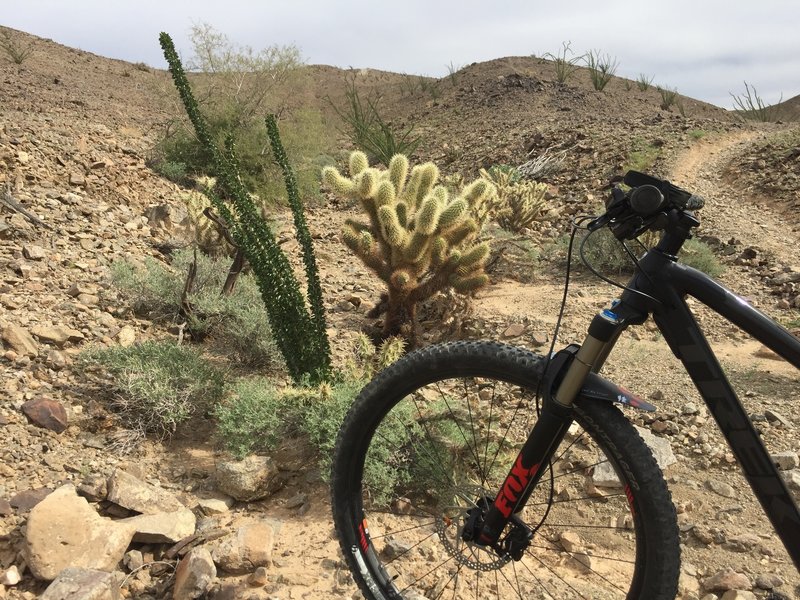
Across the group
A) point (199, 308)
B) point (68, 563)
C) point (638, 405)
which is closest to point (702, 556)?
point (638, 405)

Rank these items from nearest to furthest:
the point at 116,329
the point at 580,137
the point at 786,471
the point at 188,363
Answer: the point at 786,471 → the point at 188,363 → the point at 116,329 → the point at 580,137

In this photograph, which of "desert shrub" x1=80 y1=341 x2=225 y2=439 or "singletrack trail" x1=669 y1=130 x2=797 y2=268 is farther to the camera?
"singletrack trail" x1=669 y1=130 x2=797 y2=268

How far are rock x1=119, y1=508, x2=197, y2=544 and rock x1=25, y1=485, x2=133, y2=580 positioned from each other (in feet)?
0.18

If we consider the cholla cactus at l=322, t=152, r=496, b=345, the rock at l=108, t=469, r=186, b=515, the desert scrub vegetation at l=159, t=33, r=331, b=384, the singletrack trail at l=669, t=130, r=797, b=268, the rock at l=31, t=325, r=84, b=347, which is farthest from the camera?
the singletrack trail at l=669, t=130, r=797, b=268

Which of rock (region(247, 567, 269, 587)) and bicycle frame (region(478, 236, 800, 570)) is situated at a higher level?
bicycle frame (region(478, 236, 800, 570))

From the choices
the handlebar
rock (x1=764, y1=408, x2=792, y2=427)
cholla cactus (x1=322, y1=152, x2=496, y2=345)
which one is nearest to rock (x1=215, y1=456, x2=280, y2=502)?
cholla cactus (x1=322, y1=152, x2=496, y2=345)

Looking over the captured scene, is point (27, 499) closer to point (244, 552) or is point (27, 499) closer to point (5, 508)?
point (5, 508)

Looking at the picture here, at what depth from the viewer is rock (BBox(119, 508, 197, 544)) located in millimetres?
2631

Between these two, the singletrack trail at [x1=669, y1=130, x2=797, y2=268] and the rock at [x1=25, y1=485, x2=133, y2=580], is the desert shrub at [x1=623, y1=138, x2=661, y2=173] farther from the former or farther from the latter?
the rock at [x1=25, y1=485, x2=133, y2=580]

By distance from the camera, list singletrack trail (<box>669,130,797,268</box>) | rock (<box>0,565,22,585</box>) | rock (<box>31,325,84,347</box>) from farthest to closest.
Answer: singletrack trail (<box>669,130,797,268</box>)
rock (<box>31,325,84,347</box>)
rock (<box>0,565,22,585</box>)

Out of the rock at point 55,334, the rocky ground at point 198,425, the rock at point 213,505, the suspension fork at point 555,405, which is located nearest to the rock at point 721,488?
the rocky ground at point 198,425

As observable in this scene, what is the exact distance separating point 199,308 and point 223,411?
5.24 feet

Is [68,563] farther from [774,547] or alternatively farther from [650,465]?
[774,547]

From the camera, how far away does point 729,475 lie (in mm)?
3252
